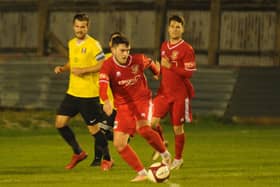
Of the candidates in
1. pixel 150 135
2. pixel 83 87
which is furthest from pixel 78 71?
pixel 150 135

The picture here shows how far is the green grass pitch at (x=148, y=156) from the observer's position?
15336 mm

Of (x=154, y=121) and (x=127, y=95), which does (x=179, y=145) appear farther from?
(x=127, y=95)

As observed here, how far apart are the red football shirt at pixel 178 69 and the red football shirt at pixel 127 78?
1.75 meters

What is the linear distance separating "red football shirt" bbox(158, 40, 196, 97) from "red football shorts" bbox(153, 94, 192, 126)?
90 mm

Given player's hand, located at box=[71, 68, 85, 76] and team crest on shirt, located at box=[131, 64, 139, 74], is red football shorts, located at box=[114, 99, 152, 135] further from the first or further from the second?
player's hand, located at box=[71, 68, 85, 76]

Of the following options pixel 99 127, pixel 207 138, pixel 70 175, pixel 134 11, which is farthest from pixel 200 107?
pixel 70 175

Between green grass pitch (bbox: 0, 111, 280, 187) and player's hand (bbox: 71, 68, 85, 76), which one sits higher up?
player's hand (bbox: 71, 68, 85, 76)

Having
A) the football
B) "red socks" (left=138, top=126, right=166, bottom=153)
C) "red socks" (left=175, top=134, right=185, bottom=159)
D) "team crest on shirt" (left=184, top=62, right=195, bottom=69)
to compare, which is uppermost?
"team crest on shirt" (left=184, top=62, right=195, bottom=69)

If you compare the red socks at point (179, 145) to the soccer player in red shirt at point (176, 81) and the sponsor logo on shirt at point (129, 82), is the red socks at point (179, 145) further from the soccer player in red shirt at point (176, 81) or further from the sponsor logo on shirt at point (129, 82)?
the sponsor logo on shirt at point (129, 82)

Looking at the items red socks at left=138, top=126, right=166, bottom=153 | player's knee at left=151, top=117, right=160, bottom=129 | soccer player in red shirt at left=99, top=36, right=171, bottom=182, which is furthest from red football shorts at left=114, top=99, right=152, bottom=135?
player's knee at left=151, top=117, right=160, bottom=129

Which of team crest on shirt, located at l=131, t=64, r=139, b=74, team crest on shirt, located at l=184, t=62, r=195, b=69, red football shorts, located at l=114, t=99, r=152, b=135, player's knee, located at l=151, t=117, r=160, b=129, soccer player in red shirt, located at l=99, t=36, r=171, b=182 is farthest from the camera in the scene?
player's knee, located at l=151, t=117, r=160, b=129

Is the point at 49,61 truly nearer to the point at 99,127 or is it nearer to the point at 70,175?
the point at 99,127

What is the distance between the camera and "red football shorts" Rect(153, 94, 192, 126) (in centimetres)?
1758

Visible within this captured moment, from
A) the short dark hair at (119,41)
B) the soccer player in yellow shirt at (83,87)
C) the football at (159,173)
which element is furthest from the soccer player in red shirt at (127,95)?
the soccer player in yellow shirt at (83,87)
